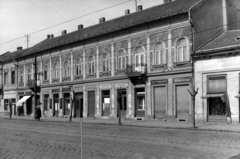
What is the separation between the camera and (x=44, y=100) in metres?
42.8

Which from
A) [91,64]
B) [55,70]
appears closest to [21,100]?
[55,70]

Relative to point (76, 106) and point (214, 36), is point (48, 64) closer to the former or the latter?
point (76, 106)

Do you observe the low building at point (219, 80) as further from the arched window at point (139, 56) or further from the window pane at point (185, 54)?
the arched window at point (139, 56)

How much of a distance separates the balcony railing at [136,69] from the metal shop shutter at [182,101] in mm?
3911

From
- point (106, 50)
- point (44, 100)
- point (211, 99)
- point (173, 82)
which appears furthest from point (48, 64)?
point (211, 99)

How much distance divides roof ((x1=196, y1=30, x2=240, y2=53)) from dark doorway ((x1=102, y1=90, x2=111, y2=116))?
39.2ft

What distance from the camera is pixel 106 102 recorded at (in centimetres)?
3391

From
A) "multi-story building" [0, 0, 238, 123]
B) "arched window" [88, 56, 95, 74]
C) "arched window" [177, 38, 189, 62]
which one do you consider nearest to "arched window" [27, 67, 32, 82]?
"multi-story building" [0, 0, 238, 123]

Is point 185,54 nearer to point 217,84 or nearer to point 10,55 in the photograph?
point 217,84

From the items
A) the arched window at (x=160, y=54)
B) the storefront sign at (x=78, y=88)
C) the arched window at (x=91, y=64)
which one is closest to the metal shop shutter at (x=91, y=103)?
the storefront sign at (x=78, y=88)

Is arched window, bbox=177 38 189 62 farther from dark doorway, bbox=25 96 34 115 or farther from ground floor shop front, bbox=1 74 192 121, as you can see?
dark doorway, bbox=25 96 34 115

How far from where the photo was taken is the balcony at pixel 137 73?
29344 mm

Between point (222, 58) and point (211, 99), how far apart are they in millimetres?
→ 3433

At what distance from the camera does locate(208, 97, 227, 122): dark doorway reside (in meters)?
24.6
